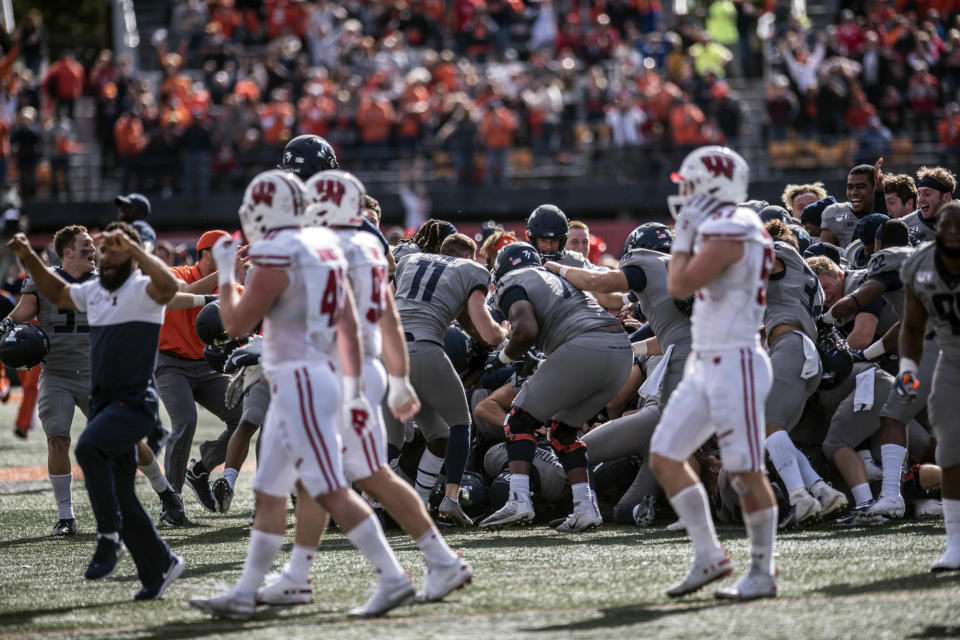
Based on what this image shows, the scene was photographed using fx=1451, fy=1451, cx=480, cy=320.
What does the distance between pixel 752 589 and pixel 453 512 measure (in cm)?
323

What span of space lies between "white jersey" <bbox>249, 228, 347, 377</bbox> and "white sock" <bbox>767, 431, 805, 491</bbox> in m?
3.25

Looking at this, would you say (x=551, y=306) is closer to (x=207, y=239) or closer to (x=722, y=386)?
(x=207, y=239)

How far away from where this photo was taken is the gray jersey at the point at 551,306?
27.8 ft

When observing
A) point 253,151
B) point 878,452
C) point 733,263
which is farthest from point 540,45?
point 733,263

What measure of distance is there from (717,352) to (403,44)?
1785 cm

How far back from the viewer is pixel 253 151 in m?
20.8

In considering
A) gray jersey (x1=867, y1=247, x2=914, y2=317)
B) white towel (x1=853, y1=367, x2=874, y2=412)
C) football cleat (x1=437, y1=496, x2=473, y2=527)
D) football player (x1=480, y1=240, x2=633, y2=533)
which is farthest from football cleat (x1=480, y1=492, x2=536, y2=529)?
gray jersey (x1=867, y1=247, x2=914, y2=317)

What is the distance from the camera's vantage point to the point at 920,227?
30.3 feet

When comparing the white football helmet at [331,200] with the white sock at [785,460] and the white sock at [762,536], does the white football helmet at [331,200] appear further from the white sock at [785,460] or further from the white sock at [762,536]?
the white sock at [785,460]

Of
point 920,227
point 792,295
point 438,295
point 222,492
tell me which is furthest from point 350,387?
point 920,227

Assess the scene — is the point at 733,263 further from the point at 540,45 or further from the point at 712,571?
the point at 540,45

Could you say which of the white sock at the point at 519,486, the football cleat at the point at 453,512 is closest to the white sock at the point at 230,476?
the football cleat at the point at 453,512

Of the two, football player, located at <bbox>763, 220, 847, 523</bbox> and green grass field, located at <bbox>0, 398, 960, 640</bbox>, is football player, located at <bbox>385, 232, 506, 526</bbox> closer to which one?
green grass field, located at <bbox>0, 398, 960, 640</bbox>

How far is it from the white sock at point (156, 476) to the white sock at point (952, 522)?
470 centimetres
